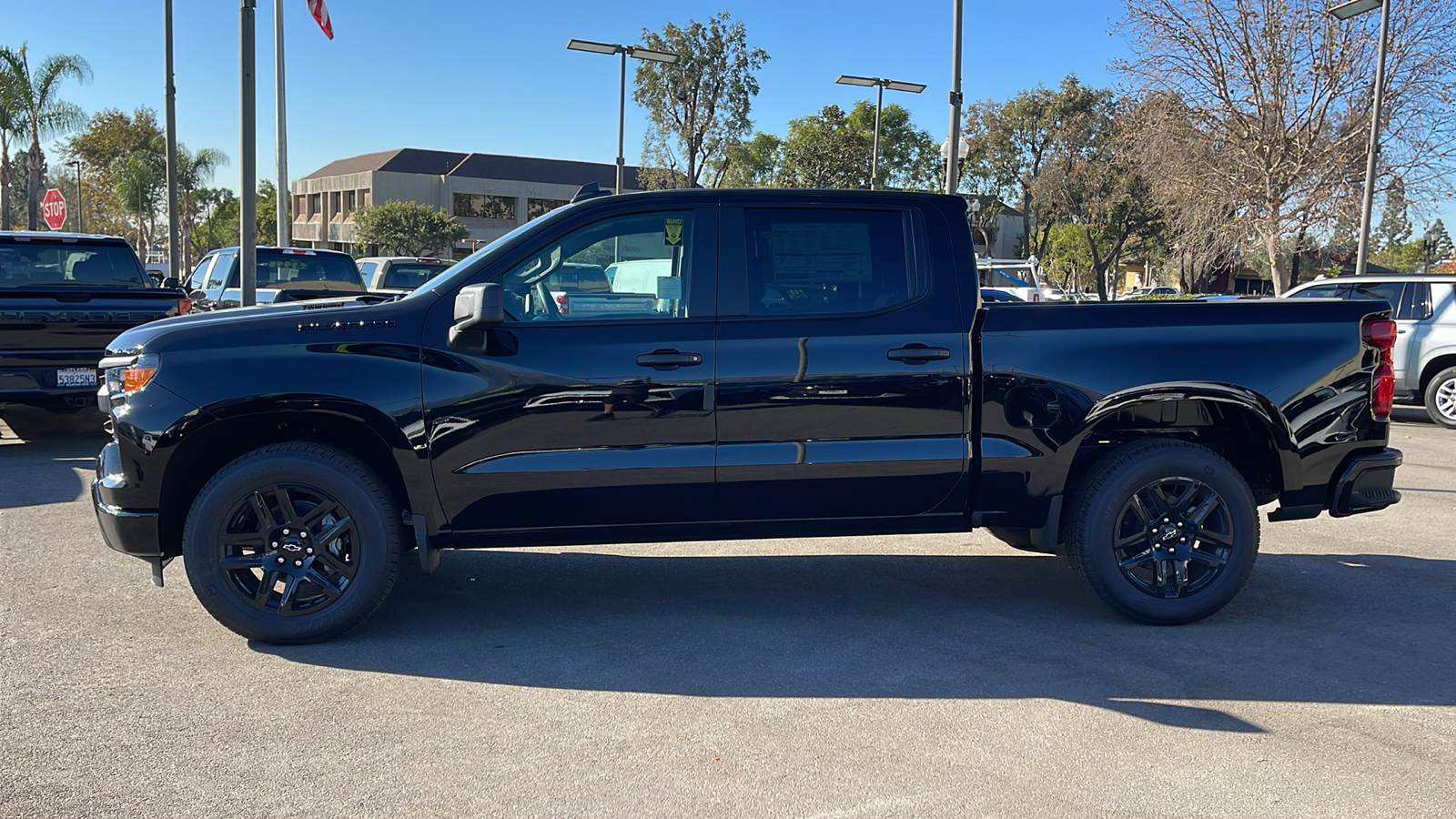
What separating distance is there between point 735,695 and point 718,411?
3.94ft

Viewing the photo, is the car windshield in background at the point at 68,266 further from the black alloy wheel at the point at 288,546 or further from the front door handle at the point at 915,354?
the front door handle at the point at 915,354

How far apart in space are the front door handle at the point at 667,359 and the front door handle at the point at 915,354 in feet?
2.79

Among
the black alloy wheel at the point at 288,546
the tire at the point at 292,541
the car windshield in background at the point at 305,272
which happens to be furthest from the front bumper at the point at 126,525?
the car windshield in background at the point at 305,272

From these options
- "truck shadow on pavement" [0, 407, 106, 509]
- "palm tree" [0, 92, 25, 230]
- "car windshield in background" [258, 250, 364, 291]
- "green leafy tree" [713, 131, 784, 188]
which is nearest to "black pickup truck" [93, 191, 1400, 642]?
"truck shadow on pavement" [0, 407, 106, 509]

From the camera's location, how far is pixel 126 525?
470cm

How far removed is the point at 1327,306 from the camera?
518 cm

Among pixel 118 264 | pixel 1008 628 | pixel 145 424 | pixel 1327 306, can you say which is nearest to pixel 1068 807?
pixel 1008 628

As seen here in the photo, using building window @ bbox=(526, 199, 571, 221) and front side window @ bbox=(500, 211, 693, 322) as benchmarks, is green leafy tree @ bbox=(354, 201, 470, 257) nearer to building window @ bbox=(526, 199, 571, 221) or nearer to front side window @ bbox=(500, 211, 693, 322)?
building window @ bbox=(526, 199, 571, 221)

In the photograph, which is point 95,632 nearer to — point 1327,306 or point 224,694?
point 224,694

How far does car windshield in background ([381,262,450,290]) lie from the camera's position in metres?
18.4

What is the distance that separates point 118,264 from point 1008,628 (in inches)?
363

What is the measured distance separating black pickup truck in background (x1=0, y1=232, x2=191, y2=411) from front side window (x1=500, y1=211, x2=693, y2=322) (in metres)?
6.22

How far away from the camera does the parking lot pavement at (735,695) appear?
3484 millimetres

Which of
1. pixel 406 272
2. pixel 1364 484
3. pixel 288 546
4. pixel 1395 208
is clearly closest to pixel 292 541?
pixel 288 546
